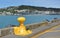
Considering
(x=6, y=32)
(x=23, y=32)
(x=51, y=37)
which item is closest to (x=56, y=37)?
(x=51, y=37)

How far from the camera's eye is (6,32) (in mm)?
14672

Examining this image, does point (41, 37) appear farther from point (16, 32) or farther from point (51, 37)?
point (16, 32)

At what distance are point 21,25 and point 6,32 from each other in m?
1.17

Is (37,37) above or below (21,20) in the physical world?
below

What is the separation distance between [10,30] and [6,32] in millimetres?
597

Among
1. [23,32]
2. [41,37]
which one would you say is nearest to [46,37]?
[41,37]

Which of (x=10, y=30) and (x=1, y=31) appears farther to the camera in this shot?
(x=10, y=30)

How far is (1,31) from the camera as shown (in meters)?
13.7

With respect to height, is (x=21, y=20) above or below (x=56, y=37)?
above

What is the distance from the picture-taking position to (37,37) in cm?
1433

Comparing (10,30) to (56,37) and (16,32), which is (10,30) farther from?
(56,37)

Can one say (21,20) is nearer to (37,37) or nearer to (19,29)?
(19,29)

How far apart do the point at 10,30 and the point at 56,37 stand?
9.76 ft

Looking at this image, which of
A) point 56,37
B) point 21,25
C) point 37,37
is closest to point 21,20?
point 21,25
